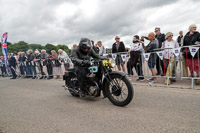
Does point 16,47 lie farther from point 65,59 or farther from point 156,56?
point 156,56

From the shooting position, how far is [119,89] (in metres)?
3.47

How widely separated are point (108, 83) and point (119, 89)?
32 cm

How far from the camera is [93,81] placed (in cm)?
388

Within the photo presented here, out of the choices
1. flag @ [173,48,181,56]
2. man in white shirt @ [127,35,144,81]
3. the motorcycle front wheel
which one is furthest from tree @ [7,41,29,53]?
the motorcycle front wheel

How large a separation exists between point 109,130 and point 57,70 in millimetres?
7592

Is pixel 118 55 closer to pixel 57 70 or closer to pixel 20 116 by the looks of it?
pixel 57 70

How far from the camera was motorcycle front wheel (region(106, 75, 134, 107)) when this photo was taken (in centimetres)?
326

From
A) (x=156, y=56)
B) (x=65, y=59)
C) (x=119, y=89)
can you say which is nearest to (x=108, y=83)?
(x=119, y=89)

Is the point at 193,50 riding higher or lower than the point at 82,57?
higher

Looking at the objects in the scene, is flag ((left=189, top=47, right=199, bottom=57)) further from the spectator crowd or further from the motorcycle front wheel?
the motorcycle front wheel

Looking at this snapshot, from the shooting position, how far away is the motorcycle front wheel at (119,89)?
3.26 m

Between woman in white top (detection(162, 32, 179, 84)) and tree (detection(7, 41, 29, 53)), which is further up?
tree (detection(7, 41, 29, 53))

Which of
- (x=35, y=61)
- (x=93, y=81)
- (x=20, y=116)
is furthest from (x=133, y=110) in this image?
(x=35, y=61)

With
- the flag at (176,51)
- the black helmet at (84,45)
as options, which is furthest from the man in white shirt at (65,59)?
the flag at (176,51)
